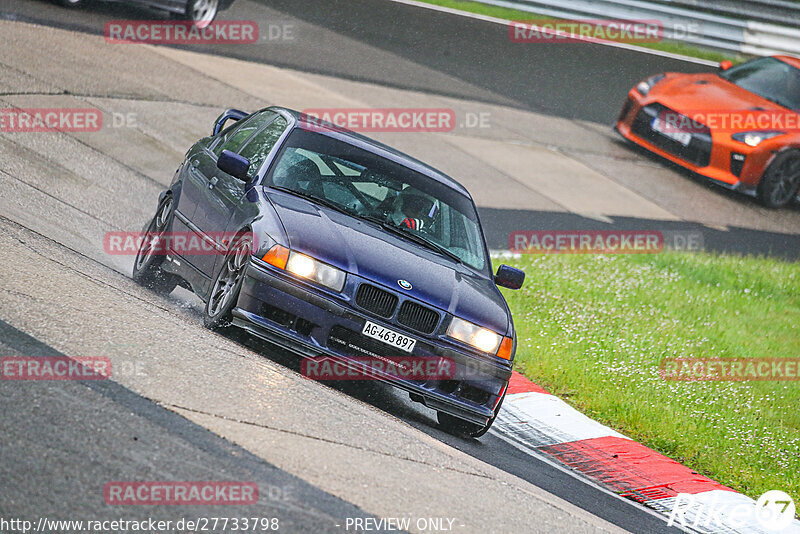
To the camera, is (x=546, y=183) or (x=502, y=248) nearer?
(x=502, y=248)

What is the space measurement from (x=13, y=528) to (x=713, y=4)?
2040cm

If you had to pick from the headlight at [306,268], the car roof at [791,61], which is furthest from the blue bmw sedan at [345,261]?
the car roof at [791,61]

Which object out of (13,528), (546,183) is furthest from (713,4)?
(13,528)

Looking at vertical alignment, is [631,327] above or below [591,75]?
below

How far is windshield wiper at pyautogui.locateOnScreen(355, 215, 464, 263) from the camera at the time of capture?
284 inches

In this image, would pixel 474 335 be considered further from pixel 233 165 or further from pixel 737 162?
pixel 737 162

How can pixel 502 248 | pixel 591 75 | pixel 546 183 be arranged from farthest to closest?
pixel 591 75 < pixel 546 183 < pixel 502 248

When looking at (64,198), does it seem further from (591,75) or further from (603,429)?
(591,75)

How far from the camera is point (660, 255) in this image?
43.9 feet

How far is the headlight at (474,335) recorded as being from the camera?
21.5 ft

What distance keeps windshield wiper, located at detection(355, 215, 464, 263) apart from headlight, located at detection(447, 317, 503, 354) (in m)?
0.86
